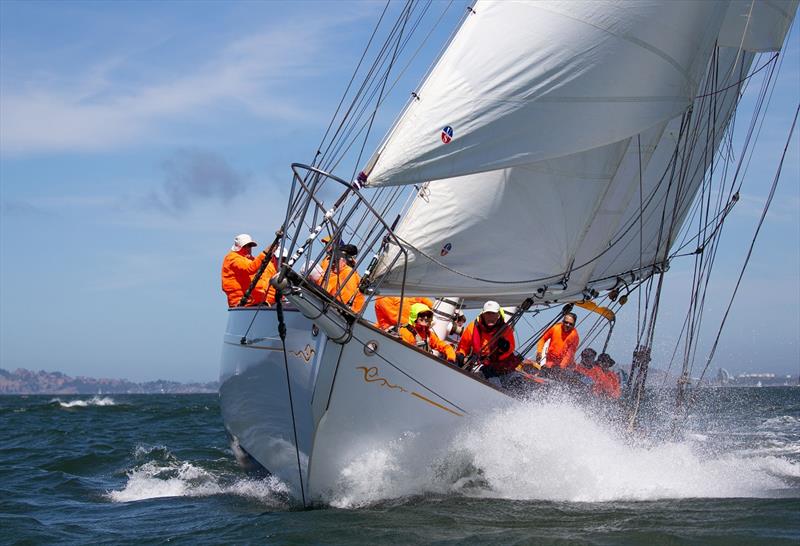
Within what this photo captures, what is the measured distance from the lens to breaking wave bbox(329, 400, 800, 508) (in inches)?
364

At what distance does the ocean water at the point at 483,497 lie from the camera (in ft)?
25.8

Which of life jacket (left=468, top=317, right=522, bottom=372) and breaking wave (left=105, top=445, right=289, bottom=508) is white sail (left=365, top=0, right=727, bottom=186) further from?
breaking wave (left=105, top=445, right=289, bottom=508)

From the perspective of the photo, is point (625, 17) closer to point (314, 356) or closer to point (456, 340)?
point (314, 356)

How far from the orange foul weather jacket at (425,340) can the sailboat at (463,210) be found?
45 cm

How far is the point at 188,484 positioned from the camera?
11.9m

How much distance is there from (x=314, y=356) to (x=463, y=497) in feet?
6.36

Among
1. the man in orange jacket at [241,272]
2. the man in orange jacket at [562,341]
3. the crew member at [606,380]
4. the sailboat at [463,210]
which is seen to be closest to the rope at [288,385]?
the sailboat at [463,210]

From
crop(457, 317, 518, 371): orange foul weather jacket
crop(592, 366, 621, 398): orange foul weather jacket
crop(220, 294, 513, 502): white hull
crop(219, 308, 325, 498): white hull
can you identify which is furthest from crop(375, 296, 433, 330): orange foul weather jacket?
crop(592, 366, 621, 398): orange foul weather jacket

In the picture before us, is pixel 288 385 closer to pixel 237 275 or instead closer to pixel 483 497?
pixel 483 497

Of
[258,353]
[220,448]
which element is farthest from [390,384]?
[220,448]

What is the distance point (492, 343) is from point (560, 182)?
1826 millimetres

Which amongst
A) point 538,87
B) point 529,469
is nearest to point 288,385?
point 529,469

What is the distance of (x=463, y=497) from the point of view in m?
9.35

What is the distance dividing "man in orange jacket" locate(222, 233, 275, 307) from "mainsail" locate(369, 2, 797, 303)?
2.36 m
